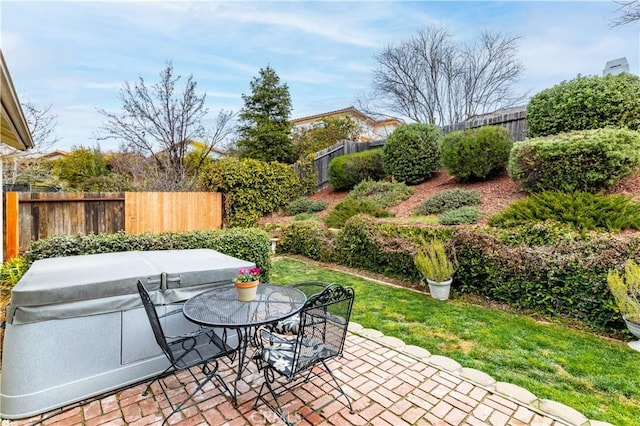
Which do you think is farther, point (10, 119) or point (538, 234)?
point (538, 234)

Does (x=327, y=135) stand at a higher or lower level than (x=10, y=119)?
higher

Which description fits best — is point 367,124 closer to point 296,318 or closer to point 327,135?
point 327,135

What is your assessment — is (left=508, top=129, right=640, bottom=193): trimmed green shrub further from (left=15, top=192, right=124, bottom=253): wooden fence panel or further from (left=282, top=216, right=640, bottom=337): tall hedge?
(left=15, top=192, right=124, bottom=253): wooden fence panel

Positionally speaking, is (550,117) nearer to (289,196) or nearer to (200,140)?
(289,196)

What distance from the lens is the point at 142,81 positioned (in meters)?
11.2

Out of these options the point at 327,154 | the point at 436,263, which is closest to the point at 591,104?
the point at 436,263

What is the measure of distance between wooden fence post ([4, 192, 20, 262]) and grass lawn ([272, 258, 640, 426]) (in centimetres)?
610

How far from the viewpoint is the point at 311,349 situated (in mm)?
2365

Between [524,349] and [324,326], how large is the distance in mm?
2174

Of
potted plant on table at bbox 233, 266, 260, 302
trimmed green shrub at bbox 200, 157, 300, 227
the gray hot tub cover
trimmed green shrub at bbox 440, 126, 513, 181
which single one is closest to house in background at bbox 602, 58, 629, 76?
trimmed green shrub at bbox 440, 126, 513, 181

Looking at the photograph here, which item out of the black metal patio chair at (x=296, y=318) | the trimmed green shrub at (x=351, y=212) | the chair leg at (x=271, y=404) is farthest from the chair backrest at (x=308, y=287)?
the trimmed green shrub at (x=351, y=212)

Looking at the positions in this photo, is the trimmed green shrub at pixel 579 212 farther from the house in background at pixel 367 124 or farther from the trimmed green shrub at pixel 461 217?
the house in background at pixel 367 124

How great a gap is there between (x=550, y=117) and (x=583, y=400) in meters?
5.94

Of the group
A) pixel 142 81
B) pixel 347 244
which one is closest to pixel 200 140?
pixel 142 81
